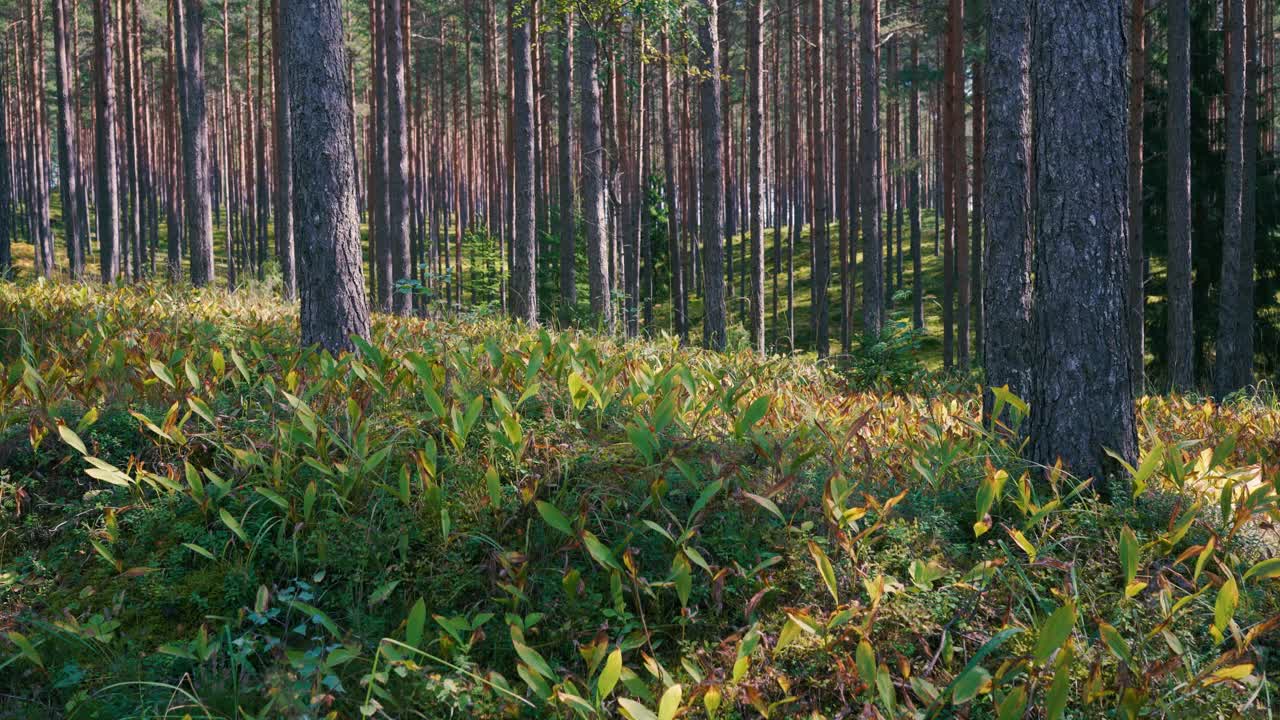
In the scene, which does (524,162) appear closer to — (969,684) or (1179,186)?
(1179,186)

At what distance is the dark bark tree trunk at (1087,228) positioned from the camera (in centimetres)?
386

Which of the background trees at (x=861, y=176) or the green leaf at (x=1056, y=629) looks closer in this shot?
the green leaf at (x=1056, y=629)

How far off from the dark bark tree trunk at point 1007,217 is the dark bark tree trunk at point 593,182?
5.87 m

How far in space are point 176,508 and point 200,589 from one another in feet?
1.86

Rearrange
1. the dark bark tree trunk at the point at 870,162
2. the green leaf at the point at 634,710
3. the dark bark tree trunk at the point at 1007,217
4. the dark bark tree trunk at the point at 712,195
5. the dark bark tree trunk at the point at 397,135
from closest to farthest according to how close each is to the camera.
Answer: the green leaf at the point at 634,710
the dark bark tree trunk at the point at 1007,217
the dark bark tree trunk at the point at 712,195
the dark bark tree trunk at the point at 397,135
the dark bark tree trunk at the point at 870,162

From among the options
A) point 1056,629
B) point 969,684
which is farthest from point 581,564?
point 1056,629

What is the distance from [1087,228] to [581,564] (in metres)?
2.87

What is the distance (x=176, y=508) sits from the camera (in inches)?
144

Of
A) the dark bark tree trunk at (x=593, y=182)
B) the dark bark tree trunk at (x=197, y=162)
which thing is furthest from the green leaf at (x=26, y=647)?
the dark bark tree trunk at (x=197, y=162)

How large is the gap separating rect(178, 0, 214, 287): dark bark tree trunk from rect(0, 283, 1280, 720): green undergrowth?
1001cm

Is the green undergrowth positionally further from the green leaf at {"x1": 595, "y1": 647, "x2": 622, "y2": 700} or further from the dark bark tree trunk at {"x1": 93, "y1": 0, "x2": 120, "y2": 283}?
the dark bark tree trunk at {"x1": 93, "y1": 0, "x2": 120, "y2": 283}

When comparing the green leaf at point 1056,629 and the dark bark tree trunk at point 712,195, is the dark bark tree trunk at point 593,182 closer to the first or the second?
the dark bark tree trunk at point 712,195

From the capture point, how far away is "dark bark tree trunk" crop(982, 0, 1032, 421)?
7.42m

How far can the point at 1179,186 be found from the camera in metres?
13.4
